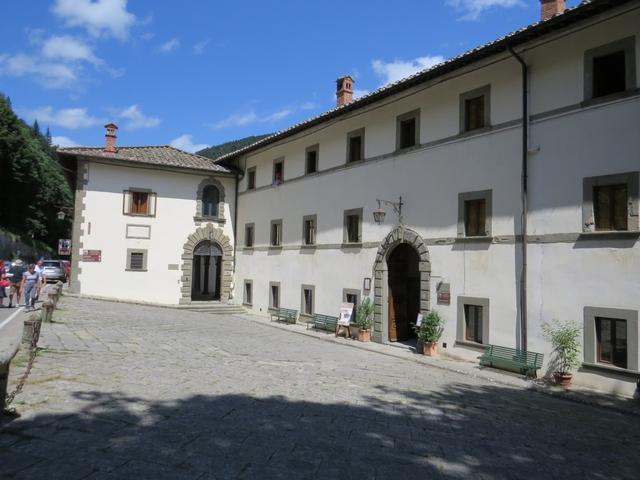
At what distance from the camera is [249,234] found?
23.0m

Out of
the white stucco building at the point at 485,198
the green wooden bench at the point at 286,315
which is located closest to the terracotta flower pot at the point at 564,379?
the white stucco building at the point at 485,198

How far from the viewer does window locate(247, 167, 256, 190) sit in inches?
901

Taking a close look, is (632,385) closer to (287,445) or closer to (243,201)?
(287,445)

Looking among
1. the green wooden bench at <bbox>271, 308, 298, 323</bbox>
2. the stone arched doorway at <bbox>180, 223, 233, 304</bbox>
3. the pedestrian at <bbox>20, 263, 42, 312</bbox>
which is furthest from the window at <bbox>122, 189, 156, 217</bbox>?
the green wooden bench at <bbox>271, 308, 298, 323</bbox>

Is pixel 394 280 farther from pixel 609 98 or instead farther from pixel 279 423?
pixel 279 423

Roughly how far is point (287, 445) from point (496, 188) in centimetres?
902

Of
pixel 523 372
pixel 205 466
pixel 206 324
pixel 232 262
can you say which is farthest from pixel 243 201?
pixel 205 466

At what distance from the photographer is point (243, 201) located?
2377 cm

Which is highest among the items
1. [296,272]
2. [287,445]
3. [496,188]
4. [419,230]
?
[496,188]

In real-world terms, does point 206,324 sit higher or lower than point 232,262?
lower

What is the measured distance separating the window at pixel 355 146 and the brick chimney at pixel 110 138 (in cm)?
A: 1215

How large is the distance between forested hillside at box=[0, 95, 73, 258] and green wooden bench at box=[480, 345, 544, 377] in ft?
139

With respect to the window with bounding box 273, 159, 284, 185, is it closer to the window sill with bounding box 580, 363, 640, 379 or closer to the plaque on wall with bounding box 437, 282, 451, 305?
the plaque on wall with bounding box 437, 282, 451, 305

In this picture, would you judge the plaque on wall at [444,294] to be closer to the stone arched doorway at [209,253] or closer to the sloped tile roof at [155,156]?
the stone arched doorway at [209,253]
